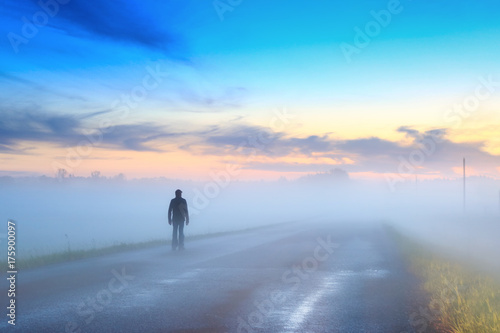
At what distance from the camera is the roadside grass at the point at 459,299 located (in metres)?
6.48

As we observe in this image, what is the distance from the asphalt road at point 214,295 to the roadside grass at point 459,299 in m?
0.48

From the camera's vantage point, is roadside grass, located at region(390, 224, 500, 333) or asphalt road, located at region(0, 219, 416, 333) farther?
asphalt road, located at region(0, 219, 416, 333)

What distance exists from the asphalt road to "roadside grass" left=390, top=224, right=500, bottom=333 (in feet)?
1.58

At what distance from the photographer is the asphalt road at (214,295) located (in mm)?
6723

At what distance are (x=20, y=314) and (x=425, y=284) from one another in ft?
26.9

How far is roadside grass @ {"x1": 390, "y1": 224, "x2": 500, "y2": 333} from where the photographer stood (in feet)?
21.3

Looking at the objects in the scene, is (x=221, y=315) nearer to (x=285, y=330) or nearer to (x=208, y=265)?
(x=285, y=330)

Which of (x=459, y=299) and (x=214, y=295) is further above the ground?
(x=459, y=299)

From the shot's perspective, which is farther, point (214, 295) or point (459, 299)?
point (214, 295)

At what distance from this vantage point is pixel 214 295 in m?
8.84

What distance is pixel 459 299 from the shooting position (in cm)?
781

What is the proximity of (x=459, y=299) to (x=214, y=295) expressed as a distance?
4.55m

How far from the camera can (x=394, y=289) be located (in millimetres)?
9719

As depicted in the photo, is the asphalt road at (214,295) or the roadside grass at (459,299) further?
the asphalt road at (214,295)
